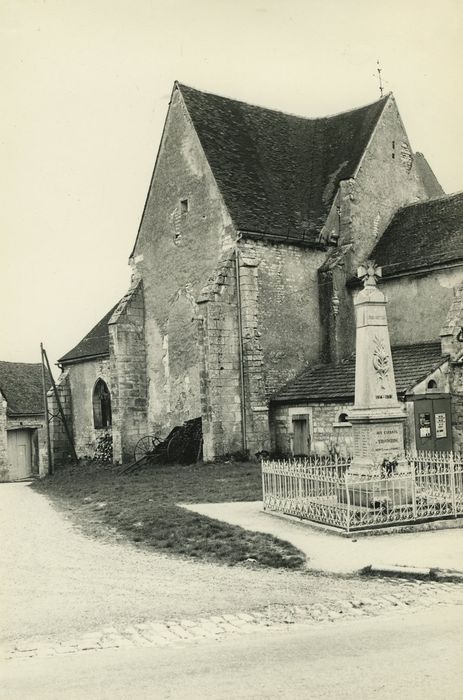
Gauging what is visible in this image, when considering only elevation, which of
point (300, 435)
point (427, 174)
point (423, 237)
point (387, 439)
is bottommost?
point (300, 435)

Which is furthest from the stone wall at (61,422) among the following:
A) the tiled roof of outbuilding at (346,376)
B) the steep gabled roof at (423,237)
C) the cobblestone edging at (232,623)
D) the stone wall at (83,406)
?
the cobblestone edging at (232,623)

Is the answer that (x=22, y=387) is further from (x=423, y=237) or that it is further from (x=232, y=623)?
(x=232, y=623)

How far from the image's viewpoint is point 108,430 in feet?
101

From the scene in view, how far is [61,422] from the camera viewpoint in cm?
3219

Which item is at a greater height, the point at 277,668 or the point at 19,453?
the point at 277,668

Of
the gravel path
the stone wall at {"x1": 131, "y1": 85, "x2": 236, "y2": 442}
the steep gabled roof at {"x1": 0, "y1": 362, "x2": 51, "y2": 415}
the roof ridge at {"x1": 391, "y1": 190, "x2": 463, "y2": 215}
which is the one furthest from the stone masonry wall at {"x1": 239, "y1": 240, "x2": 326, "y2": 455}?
the steep gabled roof at {"x1": 0, "y1": 362, "x2": 51, "y2": 415}

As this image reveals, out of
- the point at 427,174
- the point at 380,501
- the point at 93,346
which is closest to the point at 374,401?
the point at 380,501

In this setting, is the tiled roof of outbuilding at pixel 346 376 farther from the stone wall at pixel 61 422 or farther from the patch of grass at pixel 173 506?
the stone wall at pixel 61 422

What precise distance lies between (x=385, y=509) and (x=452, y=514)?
1059mm

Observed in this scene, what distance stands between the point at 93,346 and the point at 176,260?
815 cm

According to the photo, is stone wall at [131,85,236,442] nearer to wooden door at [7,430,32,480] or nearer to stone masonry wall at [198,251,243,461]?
stone masonry wall at [198,251,243,461]

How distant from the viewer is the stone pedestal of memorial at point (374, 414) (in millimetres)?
11859

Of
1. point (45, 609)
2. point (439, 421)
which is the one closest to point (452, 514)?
point (45, 609)

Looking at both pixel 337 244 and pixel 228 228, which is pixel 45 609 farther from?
pixel 337 244
